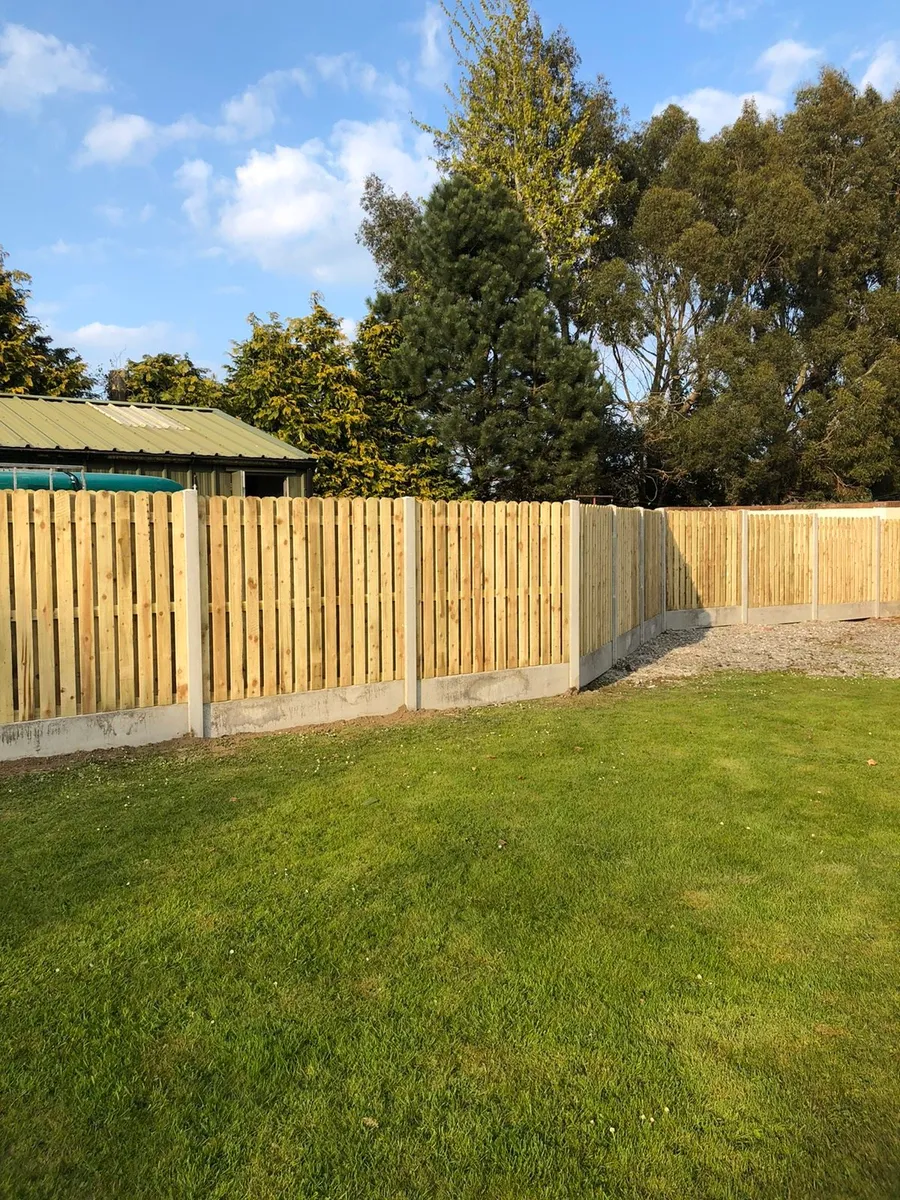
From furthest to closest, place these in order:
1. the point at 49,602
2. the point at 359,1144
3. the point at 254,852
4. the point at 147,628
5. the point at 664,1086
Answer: the point at 147,628
the point at 49,602
the point at 254,852
the point at 664,1086
the point at 359,1144

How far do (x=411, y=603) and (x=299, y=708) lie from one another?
1.34 meters

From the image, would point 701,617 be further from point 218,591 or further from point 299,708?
point 218,591

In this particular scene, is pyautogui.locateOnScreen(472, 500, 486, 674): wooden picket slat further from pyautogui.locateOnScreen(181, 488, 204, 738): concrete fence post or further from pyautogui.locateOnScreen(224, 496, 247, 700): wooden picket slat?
pyautogui.locateOnScreen(181, 488, 204, 738): concrete fence post

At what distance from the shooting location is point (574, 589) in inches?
314

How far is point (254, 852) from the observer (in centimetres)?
388

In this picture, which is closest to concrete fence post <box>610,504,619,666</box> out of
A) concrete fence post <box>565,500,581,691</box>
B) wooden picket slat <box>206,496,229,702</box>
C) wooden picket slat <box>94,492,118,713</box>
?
concrete fence post <box>565,500,581,691</box>

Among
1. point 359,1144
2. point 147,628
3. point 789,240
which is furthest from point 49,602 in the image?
point 789,240

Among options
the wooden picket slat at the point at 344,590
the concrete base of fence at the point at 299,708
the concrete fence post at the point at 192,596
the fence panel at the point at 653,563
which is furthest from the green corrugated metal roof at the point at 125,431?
the concrete base of fence at the point at 299,708

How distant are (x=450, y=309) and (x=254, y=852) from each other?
20800 millimetres

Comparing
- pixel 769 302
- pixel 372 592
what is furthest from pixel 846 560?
pixel 769 302

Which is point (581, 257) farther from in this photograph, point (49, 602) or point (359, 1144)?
point (359, 1144)

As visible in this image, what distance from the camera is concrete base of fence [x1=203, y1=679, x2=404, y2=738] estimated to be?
6141 millimetres

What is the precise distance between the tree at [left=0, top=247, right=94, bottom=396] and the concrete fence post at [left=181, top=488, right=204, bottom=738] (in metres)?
17.2

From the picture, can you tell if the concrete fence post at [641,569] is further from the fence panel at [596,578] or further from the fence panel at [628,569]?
the fence panel at [596,578]
